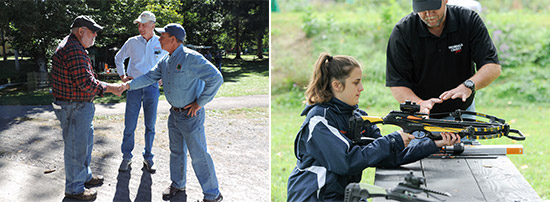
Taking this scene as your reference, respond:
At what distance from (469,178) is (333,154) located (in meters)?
0.56

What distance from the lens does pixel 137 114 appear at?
402 centimetres

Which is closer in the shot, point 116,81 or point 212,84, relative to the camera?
point 212,84

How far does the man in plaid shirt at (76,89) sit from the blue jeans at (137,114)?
1.45 feet

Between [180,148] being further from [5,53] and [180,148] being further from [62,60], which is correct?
[5,53]

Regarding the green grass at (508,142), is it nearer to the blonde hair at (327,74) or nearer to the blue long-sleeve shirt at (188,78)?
the blue long-sleeve shirt at (188,78)

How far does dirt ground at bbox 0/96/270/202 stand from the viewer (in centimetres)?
375

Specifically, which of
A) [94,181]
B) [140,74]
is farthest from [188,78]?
[94,181]

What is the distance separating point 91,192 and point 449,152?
2.46 metres

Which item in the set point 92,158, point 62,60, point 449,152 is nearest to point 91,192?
point 92,158

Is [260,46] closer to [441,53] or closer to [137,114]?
[137,114]

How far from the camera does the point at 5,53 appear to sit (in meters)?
3.96

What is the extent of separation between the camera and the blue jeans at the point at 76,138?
11.0ft

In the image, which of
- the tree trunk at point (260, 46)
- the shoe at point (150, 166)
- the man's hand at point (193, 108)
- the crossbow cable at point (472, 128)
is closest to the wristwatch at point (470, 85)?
the crossbow cable at point (472, 128)

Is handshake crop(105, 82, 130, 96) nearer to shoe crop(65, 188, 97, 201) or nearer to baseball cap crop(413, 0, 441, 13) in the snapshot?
shoe crop(65, 188, 97, 201)
